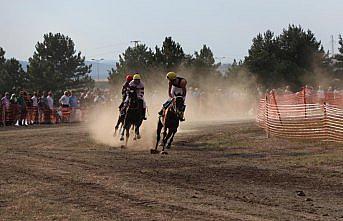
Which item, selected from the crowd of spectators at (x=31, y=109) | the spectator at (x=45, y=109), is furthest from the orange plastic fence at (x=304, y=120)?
the spectator at (x=45, y=109)

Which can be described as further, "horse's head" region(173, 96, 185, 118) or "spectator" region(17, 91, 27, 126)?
"spectator" region(17, 91, 27, 126)

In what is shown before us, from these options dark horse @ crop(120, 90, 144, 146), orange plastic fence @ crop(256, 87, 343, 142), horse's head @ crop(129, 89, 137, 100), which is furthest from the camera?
orange plastic fence @ crop(256, 87, 343, 142)

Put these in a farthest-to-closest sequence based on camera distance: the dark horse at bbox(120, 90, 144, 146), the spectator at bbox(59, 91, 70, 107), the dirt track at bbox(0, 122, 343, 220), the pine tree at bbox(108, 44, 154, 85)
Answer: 1. the pine tree at bbox(108, 44, 154, 85)
2. the spectator at bbox(59, 91, 70, 107)
3. the dark horse at bbox(120, 90, 144, 146)
4. the dirt track at bbox(0, 122, 343, 220)

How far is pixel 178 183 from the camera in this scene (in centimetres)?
1336

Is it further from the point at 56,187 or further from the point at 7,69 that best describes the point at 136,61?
the point at 56,187

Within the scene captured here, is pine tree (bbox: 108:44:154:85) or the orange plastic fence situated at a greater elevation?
pine tree (bbox: 108:44:154:85)

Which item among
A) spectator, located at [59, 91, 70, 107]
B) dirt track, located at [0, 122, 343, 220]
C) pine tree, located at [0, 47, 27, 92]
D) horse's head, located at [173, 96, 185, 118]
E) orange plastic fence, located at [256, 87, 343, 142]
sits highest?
pine tree, located at [0, 47, 27, 92]

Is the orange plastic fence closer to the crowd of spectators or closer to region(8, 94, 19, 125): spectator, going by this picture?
the crowd of spectators

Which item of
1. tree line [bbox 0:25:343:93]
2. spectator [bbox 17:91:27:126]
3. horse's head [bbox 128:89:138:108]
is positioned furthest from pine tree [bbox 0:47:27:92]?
horse's head [bbox 128:89:138:108]

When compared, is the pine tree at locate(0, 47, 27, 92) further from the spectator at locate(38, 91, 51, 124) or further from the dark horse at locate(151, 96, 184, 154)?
the dark horse at locate(151, 96, 184, 154)

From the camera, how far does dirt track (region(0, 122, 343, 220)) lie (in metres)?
10.2

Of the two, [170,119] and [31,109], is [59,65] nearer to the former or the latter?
[31,109]

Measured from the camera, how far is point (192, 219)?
9.63m

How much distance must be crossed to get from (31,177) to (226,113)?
37672 millimetres
